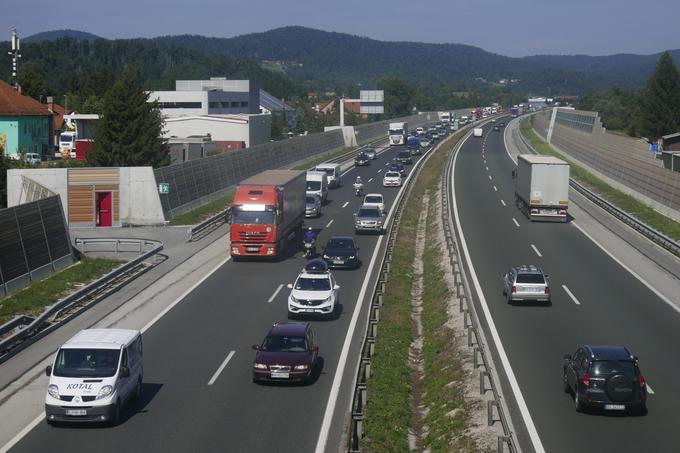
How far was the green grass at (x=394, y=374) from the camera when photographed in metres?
20.4

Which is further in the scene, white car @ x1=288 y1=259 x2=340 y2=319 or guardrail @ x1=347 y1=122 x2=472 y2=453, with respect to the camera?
white car @ x1=288 y1=259 x2=340 y2=319

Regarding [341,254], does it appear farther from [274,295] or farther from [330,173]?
[330,173]

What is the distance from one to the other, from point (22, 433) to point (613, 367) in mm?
13688

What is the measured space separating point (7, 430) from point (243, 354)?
317 inches

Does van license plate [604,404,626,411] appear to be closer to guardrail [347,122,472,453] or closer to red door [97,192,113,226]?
guardrail [347,122,472,453]

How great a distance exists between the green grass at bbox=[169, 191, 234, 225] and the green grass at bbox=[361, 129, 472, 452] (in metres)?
15.6

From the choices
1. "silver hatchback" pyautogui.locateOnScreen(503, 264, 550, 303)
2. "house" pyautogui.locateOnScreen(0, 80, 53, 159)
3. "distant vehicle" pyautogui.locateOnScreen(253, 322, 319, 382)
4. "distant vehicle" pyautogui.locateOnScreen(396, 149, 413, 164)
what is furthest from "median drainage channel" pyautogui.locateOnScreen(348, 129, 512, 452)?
"house" pyautogui.locateOnScreen(0, 80, 53, 159)

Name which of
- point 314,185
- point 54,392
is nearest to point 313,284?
point 54,392

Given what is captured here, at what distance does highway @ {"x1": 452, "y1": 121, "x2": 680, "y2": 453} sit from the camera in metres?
19.9

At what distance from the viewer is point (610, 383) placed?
66.9 ft

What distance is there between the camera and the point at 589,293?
35781 mm

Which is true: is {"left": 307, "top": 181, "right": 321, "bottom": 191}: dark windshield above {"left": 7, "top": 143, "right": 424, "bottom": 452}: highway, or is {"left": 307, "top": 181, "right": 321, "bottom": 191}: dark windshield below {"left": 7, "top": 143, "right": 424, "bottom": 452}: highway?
above

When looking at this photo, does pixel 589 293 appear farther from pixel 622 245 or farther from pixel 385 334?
pixel 622 245

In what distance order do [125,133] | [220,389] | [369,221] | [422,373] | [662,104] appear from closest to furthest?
[220,389] → [422,373] → [369,221] → [125,133] → [662,104]
